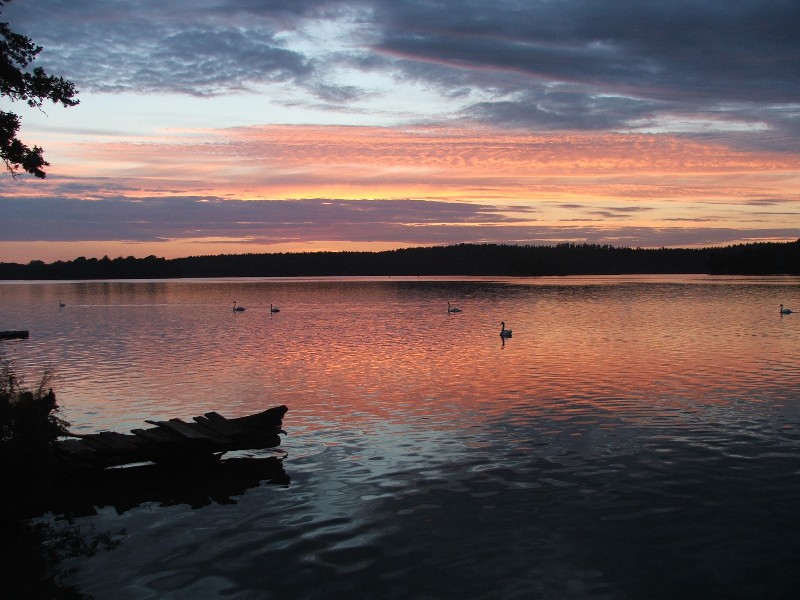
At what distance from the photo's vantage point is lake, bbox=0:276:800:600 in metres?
10.0

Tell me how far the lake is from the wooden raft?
1191mm

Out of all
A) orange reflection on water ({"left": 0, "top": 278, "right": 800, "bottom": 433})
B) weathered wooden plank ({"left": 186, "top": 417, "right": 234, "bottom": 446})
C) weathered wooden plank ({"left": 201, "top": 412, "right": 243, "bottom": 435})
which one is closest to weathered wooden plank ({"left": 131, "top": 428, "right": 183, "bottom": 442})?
weathered wooden plank ({"left": 186, "top": 417, "right": 234, "bottom": 446})

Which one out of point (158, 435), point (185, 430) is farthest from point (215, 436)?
point (158, 435)

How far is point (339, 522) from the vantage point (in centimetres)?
1194

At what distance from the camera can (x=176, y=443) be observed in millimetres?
14953

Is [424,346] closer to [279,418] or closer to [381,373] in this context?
[381,373]

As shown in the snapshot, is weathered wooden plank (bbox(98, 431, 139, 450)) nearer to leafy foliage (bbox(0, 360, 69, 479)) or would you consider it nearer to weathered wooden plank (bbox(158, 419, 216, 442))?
weathered wooden plank (bbox(158, 419, 216, 442))

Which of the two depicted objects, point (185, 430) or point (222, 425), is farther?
point (222, 425)

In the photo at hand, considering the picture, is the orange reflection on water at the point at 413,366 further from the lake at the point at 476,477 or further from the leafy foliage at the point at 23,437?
the leafy foliage at the point at 23,437

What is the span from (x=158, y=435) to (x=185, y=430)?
0.57 meters

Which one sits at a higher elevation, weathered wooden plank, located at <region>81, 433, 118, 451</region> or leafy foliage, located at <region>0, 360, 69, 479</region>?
leafy foliage, located at <region>0, 360, 69, 479</region>

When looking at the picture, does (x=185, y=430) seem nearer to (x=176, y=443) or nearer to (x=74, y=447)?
(x=176, y=443)

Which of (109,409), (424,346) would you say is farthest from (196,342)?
(109,409)

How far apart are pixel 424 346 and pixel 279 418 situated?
22085 mm
